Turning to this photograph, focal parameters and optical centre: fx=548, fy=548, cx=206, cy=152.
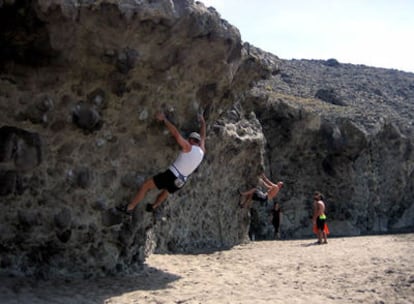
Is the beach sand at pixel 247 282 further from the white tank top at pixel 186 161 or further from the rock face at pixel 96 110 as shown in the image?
the white tank top at pixel 186 161

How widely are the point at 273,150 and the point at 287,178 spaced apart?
4.06 feet

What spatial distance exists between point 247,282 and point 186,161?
227cm

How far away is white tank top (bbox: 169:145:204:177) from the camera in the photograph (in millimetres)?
8406

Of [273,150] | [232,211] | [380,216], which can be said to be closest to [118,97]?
[232,211]

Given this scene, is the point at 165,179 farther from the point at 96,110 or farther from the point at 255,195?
the point at 255,195

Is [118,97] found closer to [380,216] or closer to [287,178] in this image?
[287,178]

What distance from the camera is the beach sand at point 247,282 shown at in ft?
24.2

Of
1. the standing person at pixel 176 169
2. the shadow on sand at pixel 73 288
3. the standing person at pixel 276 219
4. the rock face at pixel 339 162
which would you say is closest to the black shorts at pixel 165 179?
the standing person at pixel 176 169

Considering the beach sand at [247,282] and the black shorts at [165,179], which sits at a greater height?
the black shorts at [165,179]

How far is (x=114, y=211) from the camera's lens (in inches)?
333

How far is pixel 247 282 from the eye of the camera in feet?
29.4

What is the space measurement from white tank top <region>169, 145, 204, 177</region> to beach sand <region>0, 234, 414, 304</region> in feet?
5.86

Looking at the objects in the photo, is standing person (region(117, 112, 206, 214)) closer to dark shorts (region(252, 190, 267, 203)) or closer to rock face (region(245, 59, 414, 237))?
dark shorts (region(252, 190, 267, 203))

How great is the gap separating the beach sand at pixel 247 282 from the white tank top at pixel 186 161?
5.86 ft
